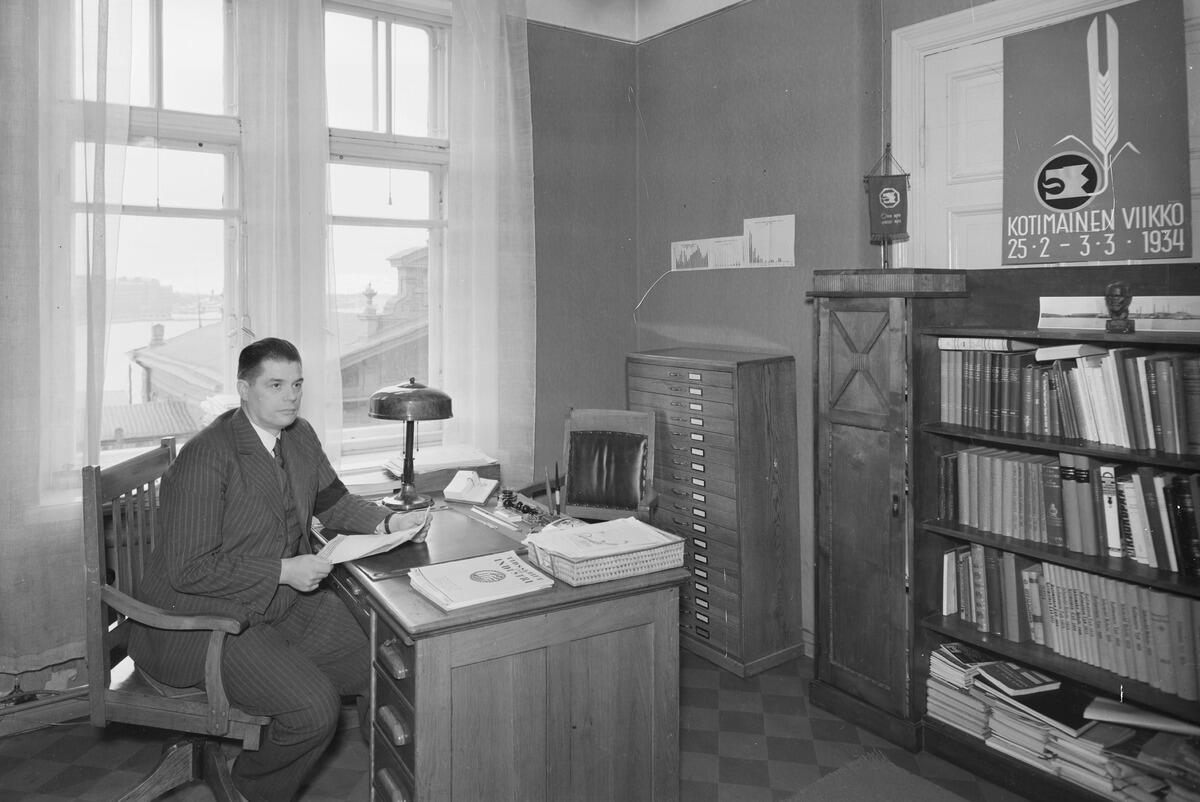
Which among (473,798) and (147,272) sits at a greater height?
(147,272)

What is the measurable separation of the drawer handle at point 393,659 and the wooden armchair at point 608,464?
153 centimetres

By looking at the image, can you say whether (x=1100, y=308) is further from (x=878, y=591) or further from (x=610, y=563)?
(x=610, y=563)

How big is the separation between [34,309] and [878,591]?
345 centimetres

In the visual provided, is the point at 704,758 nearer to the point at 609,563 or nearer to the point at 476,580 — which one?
the point at 609,563

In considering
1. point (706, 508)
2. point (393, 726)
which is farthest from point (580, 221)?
point (393, 726)

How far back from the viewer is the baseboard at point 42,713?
3.33m

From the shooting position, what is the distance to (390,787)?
2311 millimetres

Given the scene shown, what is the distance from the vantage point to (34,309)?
326 centimetres

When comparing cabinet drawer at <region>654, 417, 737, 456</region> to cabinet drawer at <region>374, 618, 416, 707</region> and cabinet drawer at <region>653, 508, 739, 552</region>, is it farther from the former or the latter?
cabinet drawer at <region>374, 618, 416, 707</region>

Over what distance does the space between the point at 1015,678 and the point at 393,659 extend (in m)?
2.19

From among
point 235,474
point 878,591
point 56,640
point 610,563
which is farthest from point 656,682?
point 56,640

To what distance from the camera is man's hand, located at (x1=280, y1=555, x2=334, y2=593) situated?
8.25 feet

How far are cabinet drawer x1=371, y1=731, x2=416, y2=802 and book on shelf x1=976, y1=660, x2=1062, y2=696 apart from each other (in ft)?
6.71

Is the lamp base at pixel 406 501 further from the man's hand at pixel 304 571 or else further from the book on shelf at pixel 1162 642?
the book on shelf at pixel 1162 642
